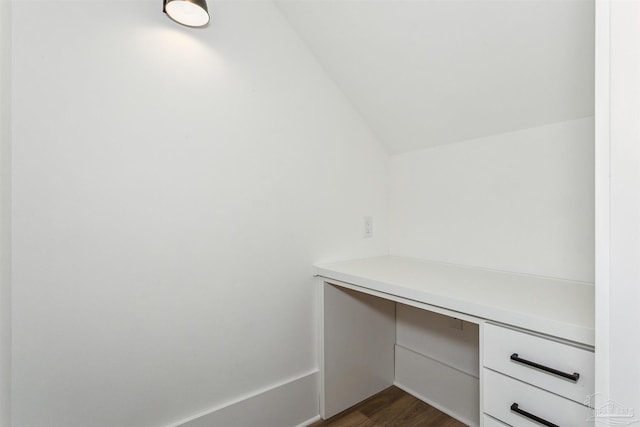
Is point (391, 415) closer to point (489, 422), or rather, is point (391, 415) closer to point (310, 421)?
point (310, 421)

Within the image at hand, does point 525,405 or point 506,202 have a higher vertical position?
point 506,202

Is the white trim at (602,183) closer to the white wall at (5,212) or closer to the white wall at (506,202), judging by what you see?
the white wall at (506,202)

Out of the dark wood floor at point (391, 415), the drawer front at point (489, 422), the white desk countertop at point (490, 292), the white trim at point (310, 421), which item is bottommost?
the dark wood floor at point (391, 415)

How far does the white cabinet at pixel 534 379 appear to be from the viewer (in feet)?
2.61

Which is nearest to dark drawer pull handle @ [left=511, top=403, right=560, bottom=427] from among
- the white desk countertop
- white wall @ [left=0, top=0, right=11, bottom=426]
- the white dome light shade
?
the white desk countertop

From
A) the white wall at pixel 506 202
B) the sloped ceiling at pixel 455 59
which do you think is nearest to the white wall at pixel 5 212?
the sloped ceiling at pixel 455 59

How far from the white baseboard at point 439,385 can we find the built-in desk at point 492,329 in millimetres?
71

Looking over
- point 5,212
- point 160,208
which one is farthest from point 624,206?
point 5,212

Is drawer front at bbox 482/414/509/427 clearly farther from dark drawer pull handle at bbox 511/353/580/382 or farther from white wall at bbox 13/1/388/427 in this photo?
white wall at bbox 13/1/388/427

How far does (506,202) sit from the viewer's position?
58.7 inches

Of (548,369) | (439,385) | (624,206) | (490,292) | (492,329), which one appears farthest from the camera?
(439,385)

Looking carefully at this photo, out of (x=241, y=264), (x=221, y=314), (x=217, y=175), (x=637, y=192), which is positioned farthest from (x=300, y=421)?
(x=637, y=192)

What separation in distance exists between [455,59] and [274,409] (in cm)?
190

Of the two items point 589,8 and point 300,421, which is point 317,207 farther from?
point 589,8
